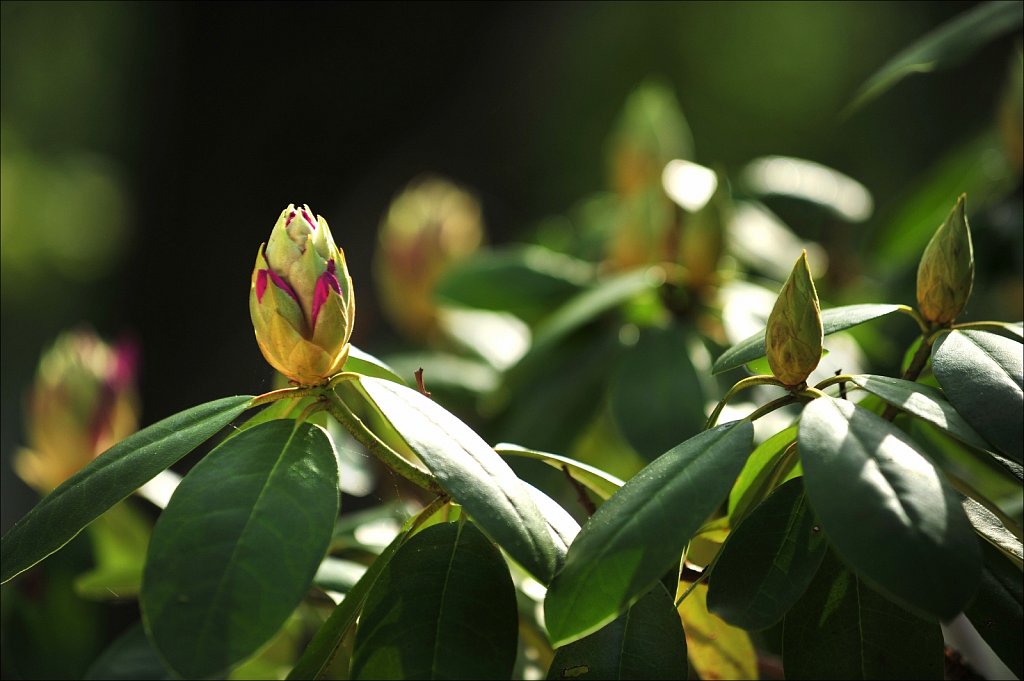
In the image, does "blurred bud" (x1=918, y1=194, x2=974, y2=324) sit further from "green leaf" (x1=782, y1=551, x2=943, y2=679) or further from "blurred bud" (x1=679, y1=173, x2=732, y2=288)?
"blurred bud" (x1=679, y1=173, x2=732, y2=288)

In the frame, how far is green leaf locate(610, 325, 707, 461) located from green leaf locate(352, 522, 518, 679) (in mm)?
372

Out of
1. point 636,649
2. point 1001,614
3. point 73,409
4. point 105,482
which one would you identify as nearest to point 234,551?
point 105,482

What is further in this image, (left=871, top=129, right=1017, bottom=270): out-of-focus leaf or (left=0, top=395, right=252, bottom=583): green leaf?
(left=871, top=129, right=1017, bottom=270): out-of-focus leaf

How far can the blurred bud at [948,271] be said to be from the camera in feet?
2.01

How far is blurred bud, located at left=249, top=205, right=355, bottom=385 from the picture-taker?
0.57 metres

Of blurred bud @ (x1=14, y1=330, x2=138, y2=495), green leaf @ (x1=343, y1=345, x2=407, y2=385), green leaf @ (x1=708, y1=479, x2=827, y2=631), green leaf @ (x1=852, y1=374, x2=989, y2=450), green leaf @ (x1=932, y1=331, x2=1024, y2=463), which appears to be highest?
green leaf @ (x1=932, y1=331, x2=1024, y2=463)

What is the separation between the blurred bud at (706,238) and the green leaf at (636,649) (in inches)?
21.6

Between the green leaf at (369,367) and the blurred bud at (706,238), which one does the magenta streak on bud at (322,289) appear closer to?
the green leaf at (369,367)

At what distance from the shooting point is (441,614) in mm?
522

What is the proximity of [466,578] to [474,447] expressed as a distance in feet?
0.25

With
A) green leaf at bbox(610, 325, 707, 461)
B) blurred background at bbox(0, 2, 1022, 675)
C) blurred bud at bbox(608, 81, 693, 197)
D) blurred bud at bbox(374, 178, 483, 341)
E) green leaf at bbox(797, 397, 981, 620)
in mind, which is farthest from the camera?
blurred background at bbox(0, 2, 1022, 675)

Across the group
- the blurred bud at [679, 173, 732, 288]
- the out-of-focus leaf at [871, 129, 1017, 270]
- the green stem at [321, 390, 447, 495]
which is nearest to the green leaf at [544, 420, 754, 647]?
the green stem at [321, 390, 447, 495]

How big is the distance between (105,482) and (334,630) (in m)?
0.15

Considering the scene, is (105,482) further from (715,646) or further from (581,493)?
(715,646)
